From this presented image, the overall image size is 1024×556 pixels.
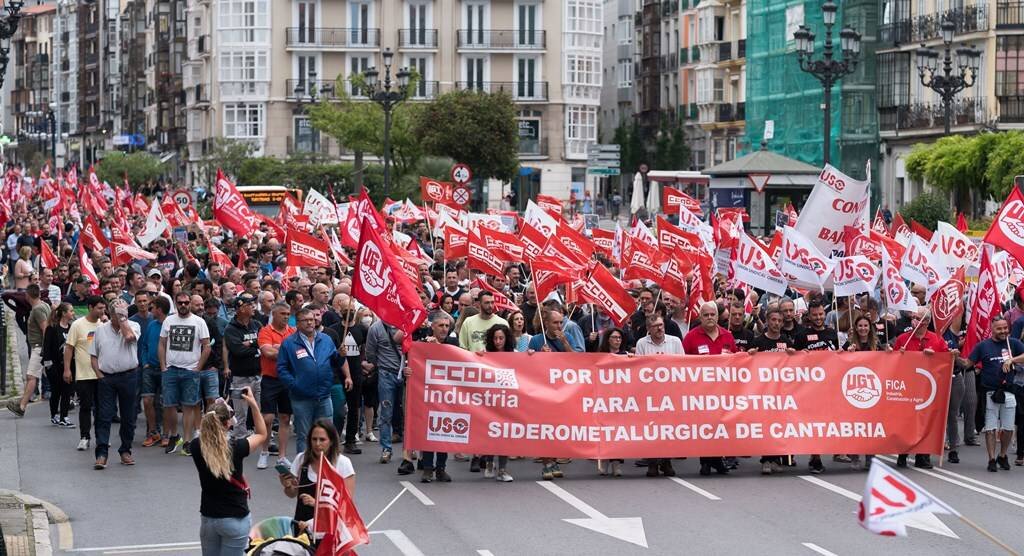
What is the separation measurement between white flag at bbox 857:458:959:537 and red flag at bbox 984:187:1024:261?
1156cm

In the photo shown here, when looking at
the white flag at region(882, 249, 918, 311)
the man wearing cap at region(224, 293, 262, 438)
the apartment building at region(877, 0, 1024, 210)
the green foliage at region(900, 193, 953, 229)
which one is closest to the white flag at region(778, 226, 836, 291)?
the white flag at region(882, 249, 918, 311)

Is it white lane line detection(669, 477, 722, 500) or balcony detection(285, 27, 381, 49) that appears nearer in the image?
white lane line detection(669, 477, 722, 500)

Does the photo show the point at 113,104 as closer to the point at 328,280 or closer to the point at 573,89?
the point at 573,89

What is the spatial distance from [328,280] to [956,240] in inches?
294

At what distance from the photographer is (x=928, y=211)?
37031 mm

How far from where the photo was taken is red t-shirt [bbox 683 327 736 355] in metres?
16.5

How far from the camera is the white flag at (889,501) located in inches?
312

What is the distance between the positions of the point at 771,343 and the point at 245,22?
2826 inches

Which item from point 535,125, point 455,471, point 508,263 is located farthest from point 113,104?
point 455,471

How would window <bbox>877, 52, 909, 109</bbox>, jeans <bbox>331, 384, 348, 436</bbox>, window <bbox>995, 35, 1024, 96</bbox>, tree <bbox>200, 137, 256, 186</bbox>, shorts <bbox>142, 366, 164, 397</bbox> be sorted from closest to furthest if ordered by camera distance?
jeans <bbox>331, 384, 348, 436</bbox>, shorts <bbox>142, 366, 164, 397</bbox>, window <bbox>995, 35, 1024, 96</bbox>, window <bbox>877, 52, 909, 109</bbox>, tree <bbox>200, 137, 256, 186</bbox>

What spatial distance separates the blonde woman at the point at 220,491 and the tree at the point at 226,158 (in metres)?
61.9

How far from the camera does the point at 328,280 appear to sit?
73.4 ft

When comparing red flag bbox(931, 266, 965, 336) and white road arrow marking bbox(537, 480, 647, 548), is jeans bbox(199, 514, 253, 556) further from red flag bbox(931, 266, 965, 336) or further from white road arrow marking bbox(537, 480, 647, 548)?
red flag bbox(931, 266, 965, 336)

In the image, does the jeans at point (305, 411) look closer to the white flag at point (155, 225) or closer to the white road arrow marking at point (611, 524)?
the white road arrow marking at point (611, 524)
